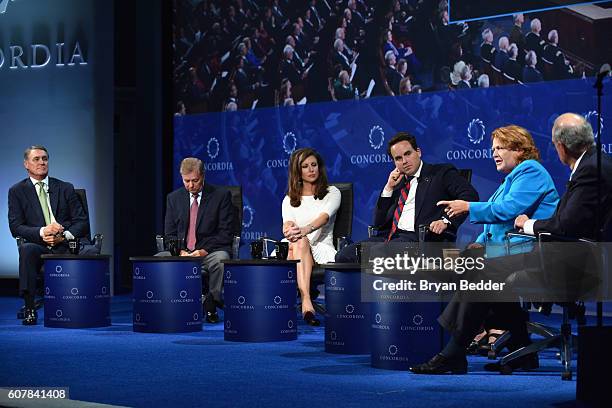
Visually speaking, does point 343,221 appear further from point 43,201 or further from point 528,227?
point 528,227

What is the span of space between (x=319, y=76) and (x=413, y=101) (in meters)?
1.12

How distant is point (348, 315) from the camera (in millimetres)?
6039

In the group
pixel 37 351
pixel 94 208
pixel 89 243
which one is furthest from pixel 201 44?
pixel 37 351

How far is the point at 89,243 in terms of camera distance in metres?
A: 8.50

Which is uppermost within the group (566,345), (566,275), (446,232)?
(446,232)

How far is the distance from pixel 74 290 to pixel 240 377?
3.10 metres

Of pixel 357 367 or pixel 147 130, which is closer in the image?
pixel 357 367

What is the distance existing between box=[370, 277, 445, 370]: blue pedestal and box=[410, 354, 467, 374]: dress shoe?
0.15 meters

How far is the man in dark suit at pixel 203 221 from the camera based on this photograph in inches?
318

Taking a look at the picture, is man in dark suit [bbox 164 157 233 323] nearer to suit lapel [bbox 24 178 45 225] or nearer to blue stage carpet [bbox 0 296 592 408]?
suit lapel [bbox 24 178 45 225]

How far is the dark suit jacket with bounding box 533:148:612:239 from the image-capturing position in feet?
16.2

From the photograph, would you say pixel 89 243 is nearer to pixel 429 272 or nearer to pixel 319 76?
pixel 319 76

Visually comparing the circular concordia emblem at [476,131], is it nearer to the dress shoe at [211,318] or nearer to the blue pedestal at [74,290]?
the dress shoe at [211,318]

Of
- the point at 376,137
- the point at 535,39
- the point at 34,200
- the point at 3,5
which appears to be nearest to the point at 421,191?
the point at 535,39
